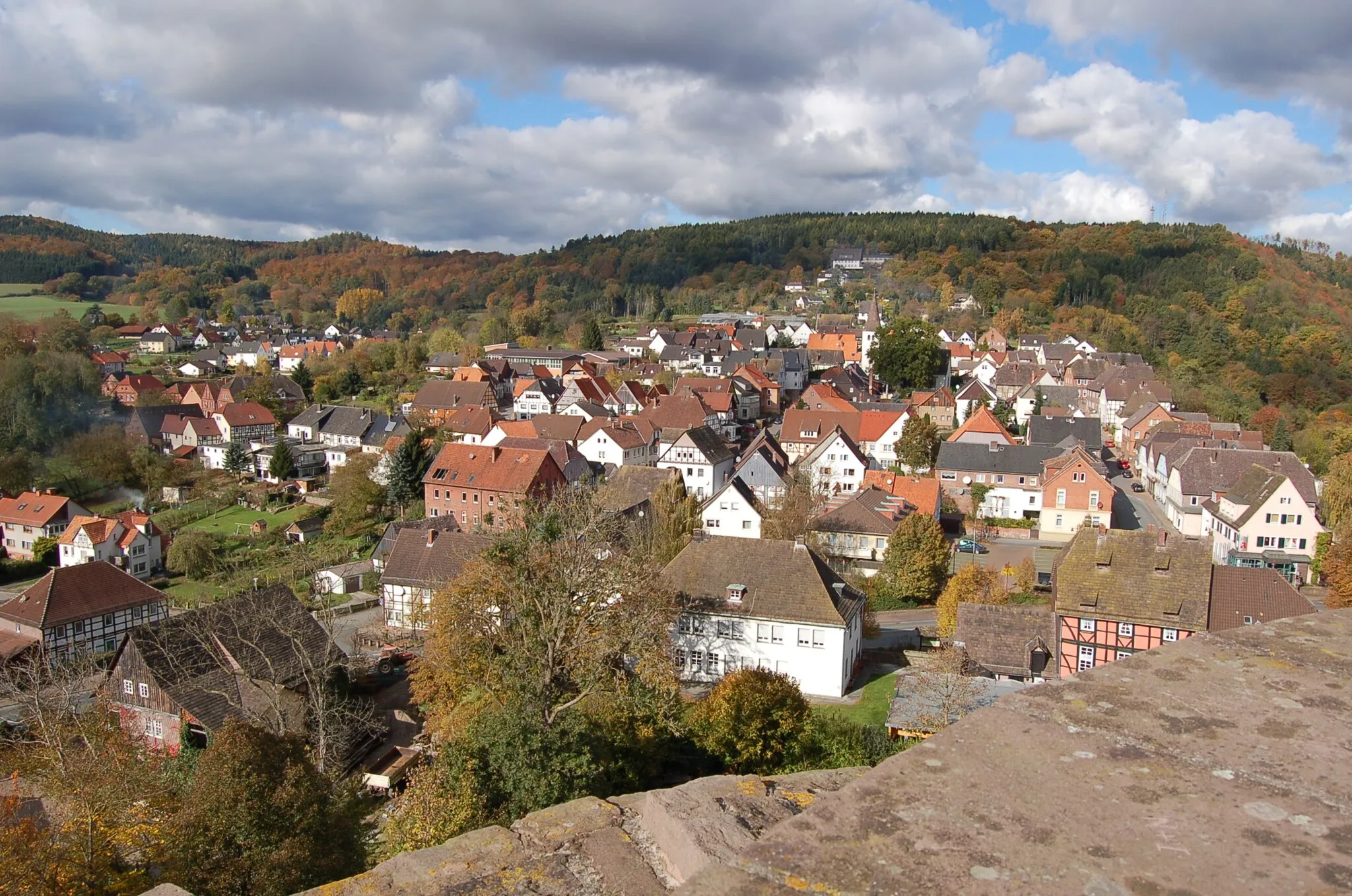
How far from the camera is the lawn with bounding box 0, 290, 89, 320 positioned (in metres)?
148

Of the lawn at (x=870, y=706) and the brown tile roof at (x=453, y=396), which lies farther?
the brown tile roof at (x=453, y=396)

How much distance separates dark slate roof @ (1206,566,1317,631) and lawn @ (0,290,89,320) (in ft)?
546

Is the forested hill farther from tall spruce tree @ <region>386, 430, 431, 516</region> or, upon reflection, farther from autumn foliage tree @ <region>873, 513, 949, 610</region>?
tall spruce tree @ <region>386, 430, 431, 516</region>

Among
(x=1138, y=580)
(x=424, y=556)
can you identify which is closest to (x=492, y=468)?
(x=424, y=556)

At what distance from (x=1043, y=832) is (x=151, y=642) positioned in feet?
107

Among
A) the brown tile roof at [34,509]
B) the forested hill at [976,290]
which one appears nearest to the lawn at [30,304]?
the forested hill at [976,290]

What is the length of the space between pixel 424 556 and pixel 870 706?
2110 cm

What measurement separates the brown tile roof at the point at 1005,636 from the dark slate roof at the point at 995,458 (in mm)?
23925

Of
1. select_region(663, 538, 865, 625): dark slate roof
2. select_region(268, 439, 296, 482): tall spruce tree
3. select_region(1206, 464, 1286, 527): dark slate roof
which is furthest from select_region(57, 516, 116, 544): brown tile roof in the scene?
select_region(1206, 464, 1286, 527): dark slate roof

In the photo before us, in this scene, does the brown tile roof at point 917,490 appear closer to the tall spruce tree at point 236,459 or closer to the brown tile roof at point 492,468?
the brown tile roof at point 492,468

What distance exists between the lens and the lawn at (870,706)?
84.5 feet


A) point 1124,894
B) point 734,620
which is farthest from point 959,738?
point 734,620

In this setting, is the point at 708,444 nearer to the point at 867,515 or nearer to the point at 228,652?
the point at 867,515

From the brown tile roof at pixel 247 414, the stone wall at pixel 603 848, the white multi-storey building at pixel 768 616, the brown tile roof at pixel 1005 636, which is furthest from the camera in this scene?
the brown tile roof at pixel 247 414
